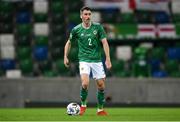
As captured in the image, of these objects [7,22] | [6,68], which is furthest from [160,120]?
[7,22]

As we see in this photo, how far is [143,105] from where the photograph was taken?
21672 millimetres

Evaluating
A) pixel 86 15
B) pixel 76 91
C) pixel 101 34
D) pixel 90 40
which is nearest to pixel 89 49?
pixel 90 40

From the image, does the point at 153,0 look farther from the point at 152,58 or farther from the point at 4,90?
the point at 4,90

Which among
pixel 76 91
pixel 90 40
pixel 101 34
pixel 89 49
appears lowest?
pixel 76 91

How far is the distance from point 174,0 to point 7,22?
604 centimetres

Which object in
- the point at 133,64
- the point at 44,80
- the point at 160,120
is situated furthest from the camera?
the point at 133,64

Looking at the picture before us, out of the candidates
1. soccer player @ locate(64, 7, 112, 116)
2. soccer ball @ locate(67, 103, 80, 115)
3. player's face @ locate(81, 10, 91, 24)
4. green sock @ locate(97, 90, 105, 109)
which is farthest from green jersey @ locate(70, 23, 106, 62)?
soccer ball @ locate(67, 103, 80, 115)

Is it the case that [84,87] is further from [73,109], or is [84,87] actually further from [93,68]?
[73,109]

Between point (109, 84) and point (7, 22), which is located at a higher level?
point (7, 22)

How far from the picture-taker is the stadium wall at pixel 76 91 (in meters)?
23.1

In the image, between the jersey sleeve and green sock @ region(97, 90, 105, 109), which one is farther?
green sock @ region(97, 90, 105, 109)

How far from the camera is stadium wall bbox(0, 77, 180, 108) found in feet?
75.9

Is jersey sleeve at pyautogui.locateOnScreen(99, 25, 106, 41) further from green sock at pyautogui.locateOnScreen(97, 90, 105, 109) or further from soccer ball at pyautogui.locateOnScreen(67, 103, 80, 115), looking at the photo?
soccer ball at pyautogui.locateOnScreen(67, 103, 80, 115)

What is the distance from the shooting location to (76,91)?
23219 millimetres
